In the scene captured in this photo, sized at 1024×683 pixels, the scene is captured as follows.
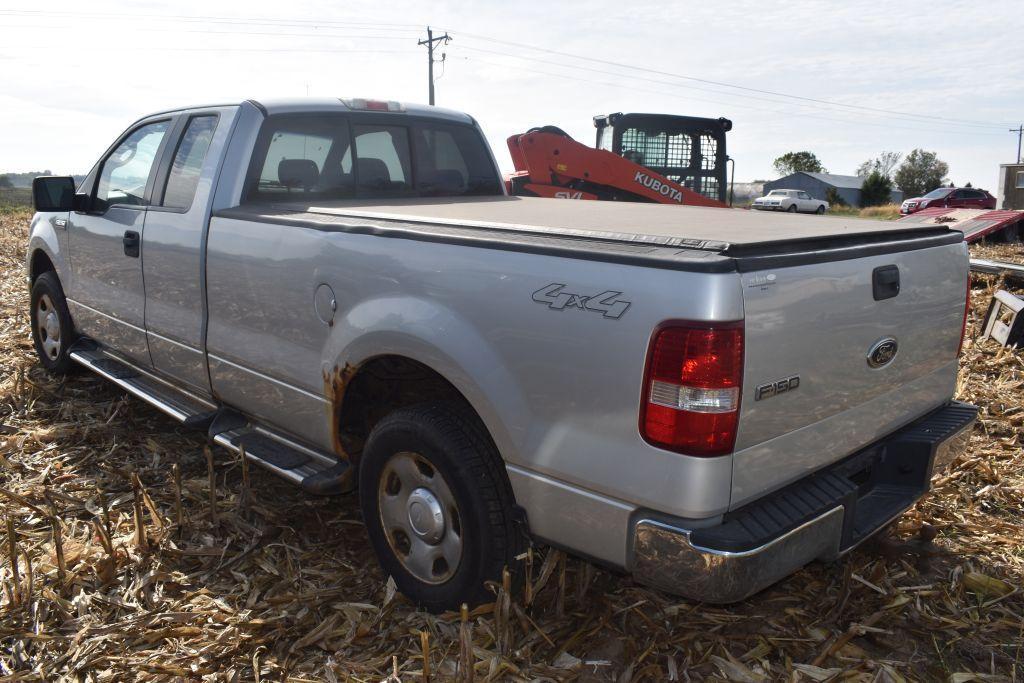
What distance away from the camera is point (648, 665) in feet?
9.32

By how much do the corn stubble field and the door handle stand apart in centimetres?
131

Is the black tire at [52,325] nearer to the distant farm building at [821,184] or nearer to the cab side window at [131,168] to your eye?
the cab side window at [131,168]

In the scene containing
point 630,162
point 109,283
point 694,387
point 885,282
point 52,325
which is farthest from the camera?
point 630,162

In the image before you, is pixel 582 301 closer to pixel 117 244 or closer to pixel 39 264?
pixel 117 244

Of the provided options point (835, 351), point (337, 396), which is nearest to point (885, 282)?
point (835, 351)

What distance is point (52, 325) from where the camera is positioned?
242 inches

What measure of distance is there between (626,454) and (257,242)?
81.6 inches

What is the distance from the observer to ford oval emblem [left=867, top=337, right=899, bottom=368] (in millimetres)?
2744

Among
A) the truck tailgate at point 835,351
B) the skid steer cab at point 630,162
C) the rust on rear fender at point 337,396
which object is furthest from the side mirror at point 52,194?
the skid steer cab at point 630,162

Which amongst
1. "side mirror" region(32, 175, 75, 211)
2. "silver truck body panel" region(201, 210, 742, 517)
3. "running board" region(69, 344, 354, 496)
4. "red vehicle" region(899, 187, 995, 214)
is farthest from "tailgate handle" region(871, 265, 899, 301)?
"red vehicle" region(899, 187, 995, 214)

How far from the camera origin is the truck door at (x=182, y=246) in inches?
162

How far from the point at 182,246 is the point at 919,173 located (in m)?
91.7

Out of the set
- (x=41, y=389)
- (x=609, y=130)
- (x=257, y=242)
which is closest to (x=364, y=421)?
(x=257, y=242)

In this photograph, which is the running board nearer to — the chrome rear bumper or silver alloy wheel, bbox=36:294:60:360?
silver alloy wheel, bbox=36:294:60:360
